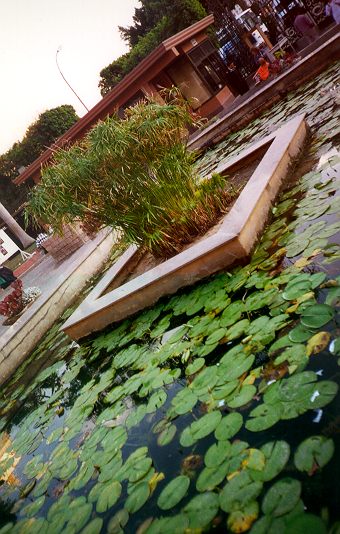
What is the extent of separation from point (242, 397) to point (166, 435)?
0.53 metres

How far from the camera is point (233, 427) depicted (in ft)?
5.53

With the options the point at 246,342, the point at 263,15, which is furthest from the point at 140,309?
the point at 263,15

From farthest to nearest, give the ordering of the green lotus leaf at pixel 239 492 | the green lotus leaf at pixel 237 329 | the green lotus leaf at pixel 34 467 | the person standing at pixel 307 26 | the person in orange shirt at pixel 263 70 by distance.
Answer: the person in orange shirt at pixel 263 70
the person standing at pixel 307 26
the green lotus leaf at pixel 34 467
the green lotus leaf at pixel 237 329
the green lotus leaf at pixel 239 492

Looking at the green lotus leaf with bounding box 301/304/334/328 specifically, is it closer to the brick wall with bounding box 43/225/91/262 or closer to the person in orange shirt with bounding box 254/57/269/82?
the brick wall with bounding box 43/225/91/262

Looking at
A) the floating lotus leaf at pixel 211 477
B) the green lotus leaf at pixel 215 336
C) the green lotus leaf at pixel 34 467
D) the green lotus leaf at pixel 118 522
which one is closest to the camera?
the floating lotus leaf at pixel 211 477

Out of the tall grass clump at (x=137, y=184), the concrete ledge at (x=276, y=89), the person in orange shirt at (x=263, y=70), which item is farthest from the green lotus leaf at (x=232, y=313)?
the person in orange shirt at (x=263, y=70)

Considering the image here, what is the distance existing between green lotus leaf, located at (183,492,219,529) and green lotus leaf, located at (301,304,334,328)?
39.6 inches

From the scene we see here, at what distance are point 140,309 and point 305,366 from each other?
7.62ft

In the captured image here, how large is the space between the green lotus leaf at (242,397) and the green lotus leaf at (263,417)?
0.33 ft

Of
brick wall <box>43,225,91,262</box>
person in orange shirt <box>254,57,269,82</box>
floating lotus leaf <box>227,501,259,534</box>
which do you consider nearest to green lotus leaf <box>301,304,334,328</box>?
floating lotus leaf <box>227,501,259,534</box>

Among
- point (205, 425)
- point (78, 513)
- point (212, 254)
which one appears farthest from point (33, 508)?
point (212, 254)

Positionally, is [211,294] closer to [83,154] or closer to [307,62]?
[83,154]

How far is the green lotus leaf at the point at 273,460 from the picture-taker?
4.47 feet

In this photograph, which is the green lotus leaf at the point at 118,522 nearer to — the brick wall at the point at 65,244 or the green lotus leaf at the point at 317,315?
the green lotus leaf at the point at 317,315
